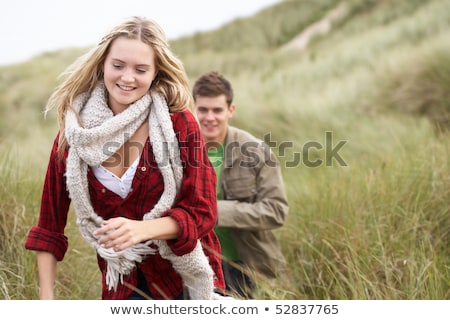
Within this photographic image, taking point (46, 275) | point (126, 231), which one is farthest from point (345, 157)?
point (126, 231)

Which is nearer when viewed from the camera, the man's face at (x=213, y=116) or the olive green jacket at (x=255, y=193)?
the olive green jacket at (x=255, y=193)

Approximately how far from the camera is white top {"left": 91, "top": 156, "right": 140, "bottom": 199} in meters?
2.44

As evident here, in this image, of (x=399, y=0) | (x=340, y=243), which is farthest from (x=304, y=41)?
(x=340, y=243)

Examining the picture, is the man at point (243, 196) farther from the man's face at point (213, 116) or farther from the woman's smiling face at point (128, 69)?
the woman's smiling face at point (128, 69)

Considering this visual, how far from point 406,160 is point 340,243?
1.66 m

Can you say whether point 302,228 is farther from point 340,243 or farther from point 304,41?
point 304,41

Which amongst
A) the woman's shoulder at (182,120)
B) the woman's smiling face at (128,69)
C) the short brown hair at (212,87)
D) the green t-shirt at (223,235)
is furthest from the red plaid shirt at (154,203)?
the short brown hair at (212,87)

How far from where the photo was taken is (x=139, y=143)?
2504 millimetres

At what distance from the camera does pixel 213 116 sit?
4.10 m

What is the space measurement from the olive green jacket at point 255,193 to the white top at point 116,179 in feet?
4.98

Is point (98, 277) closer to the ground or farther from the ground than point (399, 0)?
closer to the ground

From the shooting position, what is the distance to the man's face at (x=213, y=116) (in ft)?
13.4

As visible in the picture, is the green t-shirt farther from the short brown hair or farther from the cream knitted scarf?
the cream knitted scarf

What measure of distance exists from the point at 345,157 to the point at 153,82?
5124 millimetres
